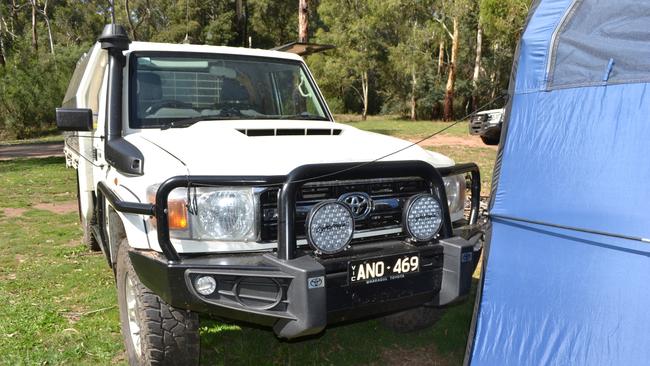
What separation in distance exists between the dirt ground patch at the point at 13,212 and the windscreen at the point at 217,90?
5.66 m


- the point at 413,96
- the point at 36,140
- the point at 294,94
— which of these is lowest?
the point at 36,140

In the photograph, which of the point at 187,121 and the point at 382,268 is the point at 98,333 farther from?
the point at 382,268

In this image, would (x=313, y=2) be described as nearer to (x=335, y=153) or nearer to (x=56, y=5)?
(x=56, y=5)

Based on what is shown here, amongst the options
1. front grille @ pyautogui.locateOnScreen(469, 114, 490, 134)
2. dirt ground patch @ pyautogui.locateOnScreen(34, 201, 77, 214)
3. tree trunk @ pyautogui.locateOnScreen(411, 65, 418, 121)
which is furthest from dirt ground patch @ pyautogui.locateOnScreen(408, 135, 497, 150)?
tree trunk @ pyautogui.locateOnScreen(411, 65, 418, 121)

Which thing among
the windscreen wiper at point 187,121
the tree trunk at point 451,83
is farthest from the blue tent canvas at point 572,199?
the tree trunk at point 451,83

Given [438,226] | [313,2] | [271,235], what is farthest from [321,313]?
[313,2]

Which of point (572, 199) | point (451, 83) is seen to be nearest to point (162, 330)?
point (572, 199)

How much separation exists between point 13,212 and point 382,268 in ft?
25.3

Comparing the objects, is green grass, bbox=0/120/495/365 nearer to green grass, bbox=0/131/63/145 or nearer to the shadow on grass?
the shadow on grass

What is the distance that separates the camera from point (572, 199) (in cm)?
295

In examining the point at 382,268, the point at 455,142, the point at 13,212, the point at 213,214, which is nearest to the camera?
the point at 213,214

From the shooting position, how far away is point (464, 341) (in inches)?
160

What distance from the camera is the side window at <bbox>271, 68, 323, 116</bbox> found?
4.61 meters

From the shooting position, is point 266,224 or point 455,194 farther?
point 455,194
